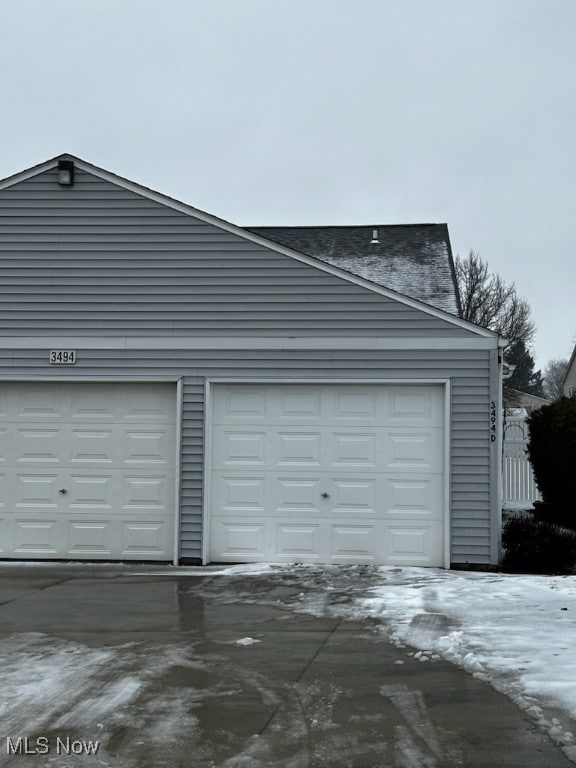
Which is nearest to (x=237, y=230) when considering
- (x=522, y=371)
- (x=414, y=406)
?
(x=414, y=406)

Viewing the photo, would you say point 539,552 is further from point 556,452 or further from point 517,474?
point 517,474

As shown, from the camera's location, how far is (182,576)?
385 inches

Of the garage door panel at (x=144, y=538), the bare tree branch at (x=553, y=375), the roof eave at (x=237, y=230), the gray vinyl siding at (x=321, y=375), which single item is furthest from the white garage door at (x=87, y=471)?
the bare tree branch at (x=553, y=375)

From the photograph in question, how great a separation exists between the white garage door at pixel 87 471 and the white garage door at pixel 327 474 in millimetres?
716

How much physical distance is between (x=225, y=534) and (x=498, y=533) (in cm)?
324

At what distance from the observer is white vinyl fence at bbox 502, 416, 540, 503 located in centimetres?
1820

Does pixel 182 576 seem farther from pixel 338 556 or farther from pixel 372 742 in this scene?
pixel 372 742

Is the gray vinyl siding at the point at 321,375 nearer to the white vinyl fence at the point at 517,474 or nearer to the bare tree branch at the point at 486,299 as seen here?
the white vinyl fence at the point at 517,474

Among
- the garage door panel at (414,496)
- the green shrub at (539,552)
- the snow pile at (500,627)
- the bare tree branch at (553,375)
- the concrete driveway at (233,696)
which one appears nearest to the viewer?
the concrete driveway at (233,696)

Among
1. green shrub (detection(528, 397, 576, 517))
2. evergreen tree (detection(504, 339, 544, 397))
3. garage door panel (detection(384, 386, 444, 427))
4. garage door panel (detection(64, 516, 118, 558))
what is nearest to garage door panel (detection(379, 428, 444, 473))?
garage door panel (detection(384, 386, 444, 427))

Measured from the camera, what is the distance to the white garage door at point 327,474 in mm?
10320

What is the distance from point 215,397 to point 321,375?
1326 mm

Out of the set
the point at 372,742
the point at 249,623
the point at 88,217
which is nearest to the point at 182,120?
the point at 88,217

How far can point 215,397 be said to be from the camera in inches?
419
